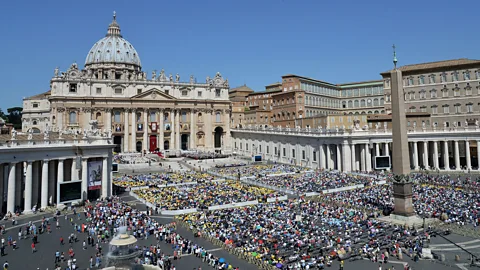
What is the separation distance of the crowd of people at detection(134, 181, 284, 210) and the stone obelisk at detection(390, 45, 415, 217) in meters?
10.4

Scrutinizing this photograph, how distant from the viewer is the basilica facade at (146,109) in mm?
72000

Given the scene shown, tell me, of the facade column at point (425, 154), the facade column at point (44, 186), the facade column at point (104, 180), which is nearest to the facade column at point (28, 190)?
the facade column at point (44, 186)

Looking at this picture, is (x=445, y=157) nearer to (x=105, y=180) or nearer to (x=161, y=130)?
(x=105, y=180)

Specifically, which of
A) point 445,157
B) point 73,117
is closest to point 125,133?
point 73,117

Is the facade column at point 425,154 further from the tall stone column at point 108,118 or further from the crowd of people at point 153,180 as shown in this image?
the tall stone column at point 108,118

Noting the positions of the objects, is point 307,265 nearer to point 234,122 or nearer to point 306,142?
point 306,142

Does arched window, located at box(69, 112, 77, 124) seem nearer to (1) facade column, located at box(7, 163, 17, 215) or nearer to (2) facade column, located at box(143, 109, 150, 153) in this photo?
(2) facade column, located at box(143, 109, 150, 153)

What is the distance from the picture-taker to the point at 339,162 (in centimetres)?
4694

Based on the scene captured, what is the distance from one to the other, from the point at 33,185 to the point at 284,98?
49894 millimetres

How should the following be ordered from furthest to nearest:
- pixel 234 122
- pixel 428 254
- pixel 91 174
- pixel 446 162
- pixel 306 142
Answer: pixel 234 122
pixel 306 142
pixel 446 162
pixel 91 174
pixel 428 254

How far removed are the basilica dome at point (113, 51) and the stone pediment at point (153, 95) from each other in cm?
2715

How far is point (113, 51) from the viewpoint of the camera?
3895 inches

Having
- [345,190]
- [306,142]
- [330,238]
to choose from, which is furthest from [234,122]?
[330,238]

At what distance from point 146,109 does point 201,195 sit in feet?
166
